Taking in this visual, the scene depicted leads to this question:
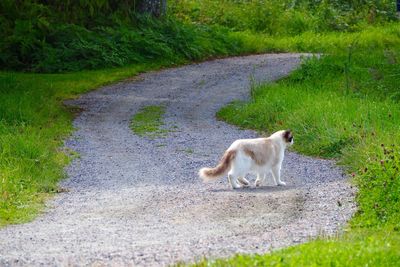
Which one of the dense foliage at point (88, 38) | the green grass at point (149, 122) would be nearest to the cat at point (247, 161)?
the green grass at point (149, 122)

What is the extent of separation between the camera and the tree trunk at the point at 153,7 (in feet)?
109

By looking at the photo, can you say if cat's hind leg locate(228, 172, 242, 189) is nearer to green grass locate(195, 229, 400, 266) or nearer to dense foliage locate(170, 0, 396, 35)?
green grass locate(195, 229, 400, 266)

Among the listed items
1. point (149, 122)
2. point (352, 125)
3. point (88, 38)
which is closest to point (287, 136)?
point (352, 125)

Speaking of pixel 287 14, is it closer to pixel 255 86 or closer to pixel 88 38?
pixel 88 38

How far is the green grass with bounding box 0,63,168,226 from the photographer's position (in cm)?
1435

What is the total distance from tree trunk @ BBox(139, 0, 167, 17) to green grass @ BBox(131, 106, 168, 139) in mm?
9086

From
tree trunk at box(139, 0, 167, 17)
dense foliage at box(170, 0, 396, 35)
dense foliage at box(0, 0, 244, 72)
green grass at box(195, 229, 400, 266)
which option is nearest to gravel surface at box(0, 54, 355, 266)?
green grass at box(195, 229, 400, 266)

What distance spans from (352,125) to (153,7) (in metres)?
16.4

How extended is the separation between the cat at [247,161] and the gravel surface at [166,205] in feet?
0.85

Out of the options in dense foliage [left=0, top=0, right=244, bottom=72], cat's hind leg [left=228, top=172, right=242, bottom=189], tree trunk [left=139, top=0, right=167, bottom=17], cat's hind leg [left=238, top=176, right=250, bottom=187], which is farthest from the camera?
tree trunk [left=139, top=0, right=167, bottom=17]

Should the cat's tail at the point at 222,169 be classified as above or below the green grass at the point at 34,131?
above

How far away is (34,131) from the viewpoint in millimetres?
19500

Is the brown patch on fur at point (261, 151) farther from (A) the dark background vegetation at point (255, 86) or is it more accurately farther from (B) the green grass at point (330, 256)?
(B) the green grass at point (330, 256)

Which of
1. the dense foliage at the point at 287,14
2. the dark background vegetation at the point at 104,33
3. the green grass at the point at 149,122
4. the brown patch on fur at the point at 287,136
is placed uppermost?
the brown patch on fur at the point at 287,136
